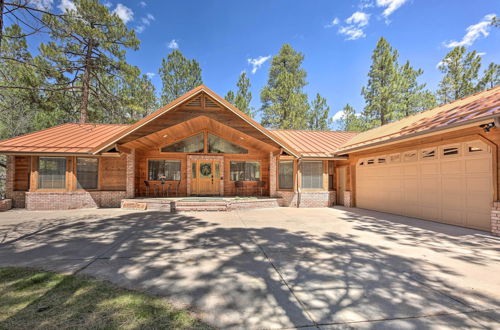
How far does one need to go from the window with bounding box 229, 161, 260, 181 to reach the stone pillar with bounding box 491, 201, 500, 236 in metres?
9.53

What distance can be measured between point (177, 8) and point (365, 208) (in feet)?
51.8

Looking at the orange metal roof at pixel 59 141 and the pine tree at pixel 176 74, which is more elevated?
the pine tree at pixel 176 74

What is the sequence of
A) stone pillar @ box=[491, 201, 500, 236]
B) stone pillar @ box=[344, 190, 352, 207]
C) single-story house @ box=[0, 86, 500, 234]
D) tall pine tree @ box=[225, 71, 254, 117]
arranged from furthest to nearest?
1. tall pine tree @ box=[225, 71, 254, 117]
2. stone pillar @ box=[344, 190, 352, 207]
3. single-story house @ box=[0, 86, 500, 234]
4. stone pillar @ box=[491, 201, 500, 236]

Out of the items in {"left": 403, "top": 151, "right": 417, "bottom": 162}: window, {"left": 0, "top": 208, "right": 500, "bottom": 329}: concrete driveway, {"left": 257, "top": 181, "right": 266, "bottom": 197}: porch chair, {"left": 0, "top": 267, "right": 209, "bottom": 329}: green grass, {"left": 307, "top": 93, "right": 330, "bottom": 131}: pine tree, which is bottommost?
{"left": 0, "top": 208, "right": 500, "bottom": 329}: concrete driveway

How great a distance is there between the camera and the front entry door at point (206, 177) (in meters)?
12.5

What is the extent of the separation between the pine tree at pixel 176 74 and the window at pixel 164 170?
10.5 m

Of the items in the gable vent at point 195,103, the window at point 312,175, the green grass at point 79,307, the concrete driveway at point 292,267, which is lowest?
the concrete driveway at point 292,267

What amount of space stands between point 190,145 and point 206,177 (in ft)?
6.96

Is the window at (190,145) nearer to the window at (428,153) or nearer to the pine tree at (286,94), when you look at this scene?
the window at (428,153)

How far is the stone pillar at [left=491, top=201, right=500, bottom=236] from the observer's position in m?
5.50

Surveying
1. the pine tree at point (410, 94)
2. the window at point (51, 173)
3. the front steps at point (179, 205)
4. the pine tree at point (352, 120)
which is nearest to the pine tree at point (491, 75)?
the pine tree at point (410, 94)

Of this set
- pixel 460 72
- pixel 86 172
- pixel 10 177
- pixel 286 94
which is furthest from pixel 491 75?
A: pixel 10 177

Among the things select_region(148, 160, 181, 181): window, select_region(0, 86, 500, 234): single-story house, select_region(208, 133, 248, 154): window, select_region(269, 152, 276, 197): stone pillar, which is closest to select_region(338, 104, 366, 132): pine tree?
select_region(0, 86, 500, 234): single-story house

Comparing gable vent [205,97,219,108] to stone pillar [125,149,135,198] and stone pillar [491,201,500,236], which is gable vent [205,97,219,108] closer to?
stone pillar [125,149,135,198]
